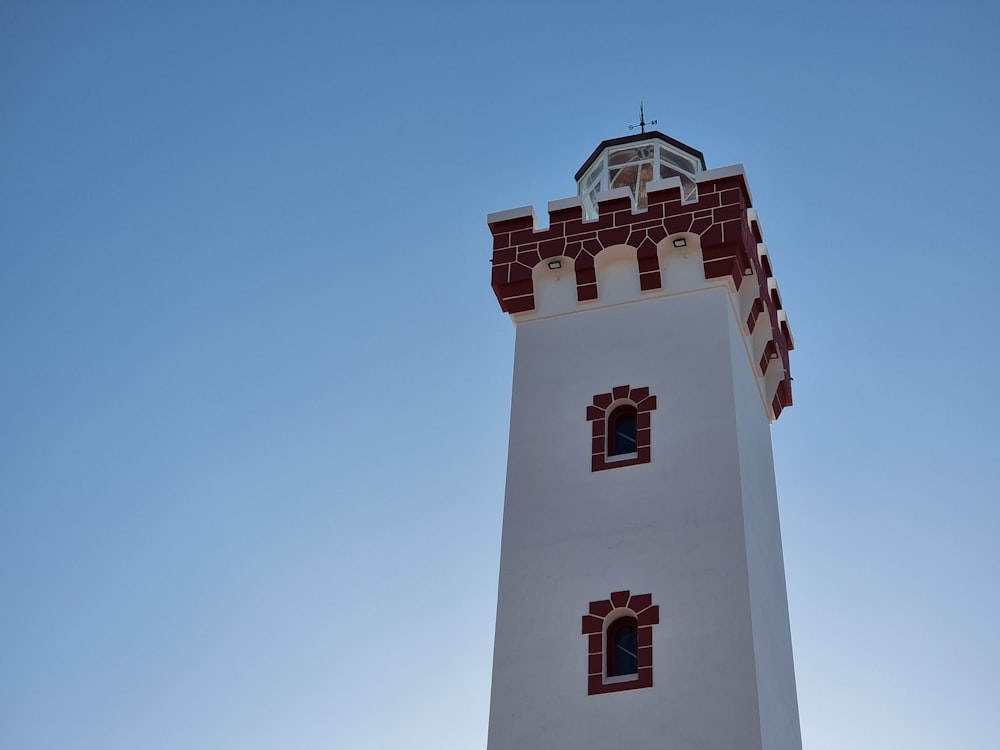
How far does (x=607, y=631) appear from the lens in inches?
682

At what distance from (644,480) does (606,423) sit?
1.16m

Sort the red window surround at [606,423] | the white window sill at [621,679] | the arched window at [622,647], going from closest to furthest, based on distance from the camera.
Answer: the white window sill at [621,679] → the arched window at [622,647] → the red window surround at [606,423]

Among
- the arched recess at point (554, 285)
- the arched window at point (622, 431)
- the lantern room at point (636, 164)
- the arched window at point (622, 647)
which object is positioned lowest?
the arched window at point (622, 647)

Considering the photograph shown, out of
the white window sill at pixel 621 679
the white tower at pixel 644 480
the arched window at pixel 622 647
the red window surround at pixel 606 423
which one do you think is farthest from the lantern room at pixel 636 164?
the white window sill at pixel 621 679

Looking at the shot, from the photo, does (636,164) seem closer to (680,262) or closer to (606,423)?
(680,262)

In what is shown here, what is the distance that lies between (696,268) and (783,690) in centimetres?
603

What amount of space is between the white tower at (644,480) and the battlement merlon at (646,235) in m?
0.03

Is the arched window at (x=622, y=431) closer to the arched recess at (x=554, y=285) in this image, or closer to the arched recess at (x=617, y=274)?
the arched recess at (x=617, y=274)

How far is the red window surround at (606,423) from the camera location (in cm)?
1869

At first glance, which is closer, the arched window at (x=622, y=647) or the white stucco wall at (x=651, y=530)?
the white stucco wall at (x=651, y=530)

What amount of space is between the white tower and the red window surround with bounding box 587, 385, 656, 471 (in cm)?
2

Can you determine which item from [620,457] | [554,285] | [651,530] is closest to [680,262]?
[554,285]

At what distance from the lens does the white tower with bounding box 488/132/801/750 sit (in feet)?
54.4

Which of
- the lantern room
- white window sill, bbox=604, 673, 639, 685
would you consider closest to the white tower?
white window sill, bbox=604, 673, 639, 685
